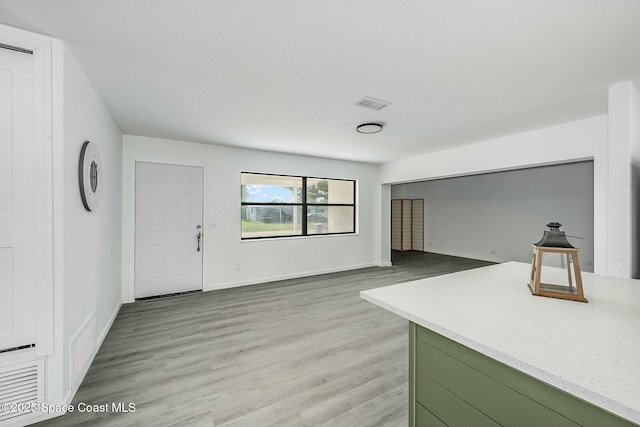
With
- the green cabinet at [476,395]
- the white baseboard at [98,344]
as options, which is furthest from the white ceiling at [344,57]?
the white baseboard at [98,344]

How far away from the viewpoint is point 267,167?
16.2ft

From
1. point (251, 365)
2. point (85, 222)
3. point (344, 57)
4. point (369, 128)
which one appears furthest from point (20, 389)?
point (369, 128)

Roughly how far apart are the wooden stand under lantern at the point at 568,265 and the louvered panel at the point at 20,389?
117 inches

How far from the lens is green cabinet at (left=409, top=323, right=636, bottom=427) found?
0.79 m

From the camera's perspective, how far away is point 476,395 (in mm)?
1039

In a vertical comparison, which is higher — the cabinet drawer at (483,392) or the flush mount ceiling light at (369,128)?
the flush mount ceiling light at (369,128)

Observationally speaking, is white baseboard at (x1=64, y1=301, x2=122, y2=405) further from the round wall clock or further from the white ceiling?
the white ceiling

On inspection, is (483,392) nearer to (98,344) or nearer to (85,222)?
(85,222)

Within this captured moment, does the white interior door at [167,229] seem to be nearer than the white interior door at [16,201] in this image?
No

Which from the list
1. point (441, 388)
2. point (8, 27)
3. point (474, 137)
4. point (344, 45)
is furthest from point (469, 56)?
point (8, 27)

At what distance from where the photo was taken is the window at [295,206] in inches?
195

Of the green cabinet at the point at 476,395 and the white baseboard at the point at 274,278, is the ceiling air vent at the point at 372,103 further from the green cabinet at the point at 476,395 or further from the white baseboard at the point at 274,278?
the white baseboard at the point at 274,278

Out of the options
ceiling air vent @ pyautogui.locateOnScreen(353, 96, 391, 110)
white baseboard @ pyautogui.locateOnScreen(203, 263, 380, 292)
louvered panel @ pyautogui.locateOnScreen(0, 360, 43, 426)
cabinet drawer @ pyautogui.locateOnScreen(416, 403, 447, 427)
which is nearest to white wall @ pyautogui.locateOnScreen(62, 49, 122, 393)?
louvered panel @ pyautogui.locateOnScreen(0, 360, 43, 426)

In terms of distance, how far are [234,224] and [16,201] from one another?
3044 millimetres
